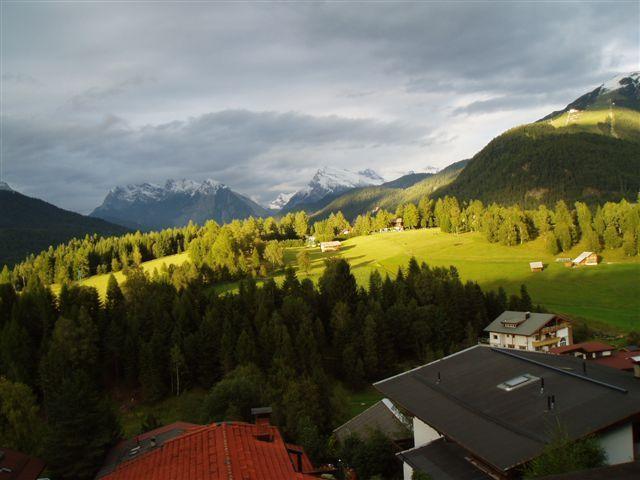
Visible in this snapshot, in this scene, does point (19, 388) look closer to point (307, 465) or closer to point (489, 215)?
point (307, 465)

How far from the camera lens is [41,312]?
65125mm

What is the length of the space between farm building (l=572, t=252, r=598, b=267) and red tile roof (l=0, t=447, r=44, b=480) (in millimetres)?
98626

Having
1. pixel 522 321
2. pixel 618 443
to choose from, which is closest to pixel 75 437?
pixel 618 443

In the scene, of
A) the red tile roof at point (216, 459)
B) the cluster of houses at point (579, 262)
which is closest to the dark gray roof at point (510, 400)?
the red tile roof at point (216, 459)

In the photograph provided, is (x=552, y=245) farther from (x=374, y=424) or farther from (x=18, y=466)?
(x=18, y=466)

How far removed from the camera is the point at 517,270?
96438mm

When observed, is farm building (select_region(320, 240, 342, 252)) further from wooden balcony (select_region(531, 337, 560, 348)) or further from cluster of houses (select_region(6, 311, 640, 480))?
cluster of houses (select_region(6, 311, 640, 480))

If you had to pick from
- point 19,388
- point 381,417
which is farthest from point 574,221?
point 19,388

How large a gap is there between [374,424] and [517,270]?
71208 mm

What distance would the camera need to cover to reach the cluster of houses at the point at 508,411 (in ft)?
53.6

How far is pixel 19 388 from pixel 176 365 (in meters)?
17.0

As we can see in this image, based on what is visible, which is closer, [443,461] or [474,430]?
[474,430]

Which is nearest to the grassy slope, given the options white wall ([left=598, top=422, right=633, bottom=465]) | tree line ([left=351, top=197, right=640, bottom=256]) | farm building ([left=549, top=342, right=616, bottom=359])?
tree line ([left=351, top=197, right=640, bottom=256])

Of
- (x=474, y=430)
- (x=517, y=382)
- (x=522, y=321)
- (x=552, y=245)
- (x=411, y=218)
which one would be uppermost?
(x=411, y=218)
